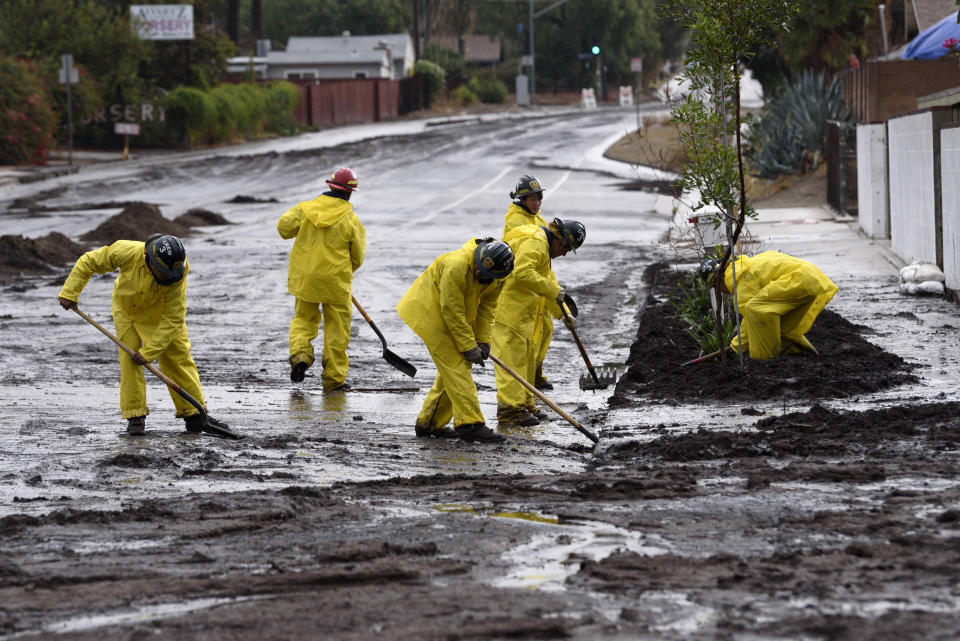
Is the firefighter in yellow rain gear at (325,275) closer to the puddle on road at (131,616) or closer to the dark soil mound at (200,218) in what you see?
the puddle on road at (131,616)

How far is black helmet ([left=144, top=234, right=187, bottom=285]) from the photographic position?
842cm

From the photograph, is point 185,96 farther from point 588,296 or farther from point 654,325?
point 654,325

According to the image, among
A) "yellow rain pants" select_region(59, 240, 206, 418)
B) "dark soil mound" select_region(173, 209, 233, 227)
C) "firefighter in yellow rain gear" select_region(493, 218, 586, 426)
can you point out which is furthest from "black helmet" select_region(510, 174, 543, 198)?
"dark soil mound" select_region(173, 209, 233, 227)

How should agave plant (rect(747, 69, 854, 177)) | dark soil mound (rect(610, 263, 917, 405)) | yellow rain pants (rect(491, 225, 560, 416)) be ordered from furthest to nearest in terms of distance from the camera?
agave plant (rect(747, 69, 854, 177)) < dark soil mound (rect(610, 263, 917, 405)) < yellow rain pants (rect(491, 225, 560, 416))

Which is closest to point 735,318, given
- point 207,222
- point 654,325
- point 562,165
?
point 654,325

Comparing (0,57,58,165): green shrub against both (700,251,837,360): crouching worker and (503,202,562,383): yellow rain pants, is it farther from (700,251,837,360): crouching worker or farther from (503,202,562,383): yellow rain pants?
(700,251,837,360): crouching worker

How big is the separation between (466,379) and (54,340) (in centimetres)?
551

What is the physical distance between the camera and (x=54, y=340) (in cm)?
1246

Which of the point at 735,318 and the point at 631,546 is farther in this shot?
the point at 735,318

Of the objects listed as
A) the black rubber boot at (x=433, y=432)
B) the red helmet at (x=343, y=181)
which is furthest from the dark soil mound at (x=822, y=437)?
the red helmet at (x=343, y=181)

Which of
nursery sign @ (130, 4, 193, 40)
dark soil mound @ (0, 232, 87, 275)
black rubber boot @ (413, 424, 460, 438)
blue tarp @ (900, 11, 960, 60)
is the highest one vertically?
nursery sign @ (130, 4, 193, 40)

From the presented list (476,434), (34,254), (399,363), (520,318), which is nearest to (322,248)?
(399,363)

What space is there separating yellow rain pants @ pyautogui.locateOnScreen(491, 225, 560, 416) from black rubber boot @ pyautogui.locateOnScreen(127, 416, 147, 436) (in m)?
2.49

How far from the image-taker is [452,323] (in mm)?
8531
